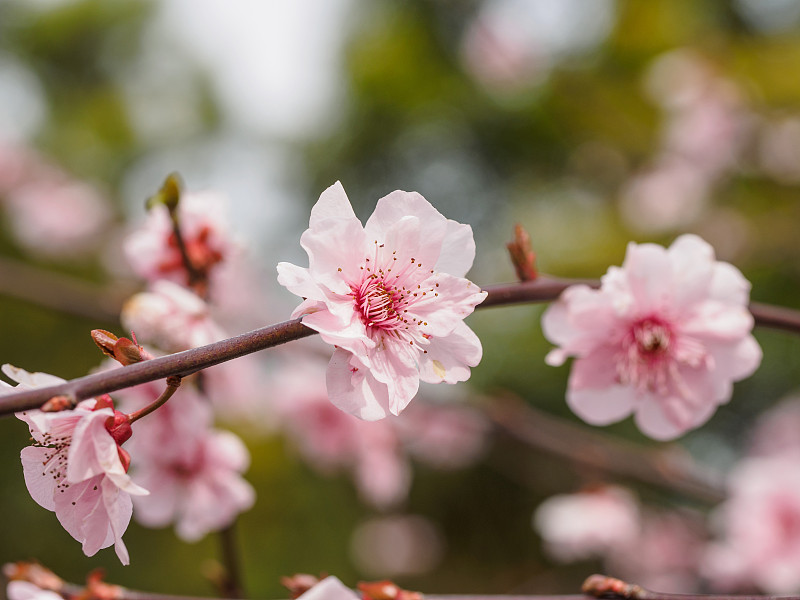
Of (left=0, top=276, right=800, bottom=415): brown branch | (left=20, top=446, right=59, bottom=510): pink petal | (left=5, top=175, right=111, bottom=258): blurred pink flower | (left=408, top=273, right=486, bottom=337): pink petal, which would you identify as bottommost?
(left=20, top=446, right=59, bottom=510): pink petal

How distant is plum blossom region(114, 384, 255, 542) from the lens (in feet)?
3.09

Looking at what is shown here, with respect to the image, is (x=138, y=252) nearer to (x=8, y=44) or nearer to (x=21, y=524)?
(x=21, y=524)

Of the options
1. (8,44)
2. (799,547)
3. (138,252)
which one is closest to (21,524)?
(138,252)

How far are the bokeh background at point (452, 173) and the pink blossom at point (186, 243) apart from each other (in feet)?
1.46

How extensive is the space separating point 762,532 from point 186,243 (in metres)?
1.39

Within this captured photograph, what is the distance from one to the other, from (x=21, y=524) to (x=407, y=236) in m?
3.71

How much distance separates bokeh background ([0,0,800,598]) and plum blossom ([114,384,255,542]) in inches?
20.2

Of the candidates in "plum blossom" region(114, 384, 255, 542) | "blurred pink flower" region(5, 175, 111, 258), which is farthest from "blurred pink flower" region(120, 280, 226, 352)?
"blurred pink flower" region(5, 175, 111, 258)

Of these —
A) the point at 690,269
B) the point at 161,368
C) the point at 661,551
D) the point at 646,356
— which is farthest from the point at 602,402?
the point at 661,551

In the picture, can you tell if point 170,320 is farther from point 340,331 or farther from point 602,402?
point 602,402

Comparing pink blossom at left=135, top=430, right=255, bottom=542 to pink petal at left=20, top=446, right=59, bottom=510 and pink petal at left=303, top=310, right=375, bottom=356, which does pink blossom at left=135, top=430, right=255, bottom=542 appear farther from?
pink petal at left=303, top=310, right=375, bottom=356

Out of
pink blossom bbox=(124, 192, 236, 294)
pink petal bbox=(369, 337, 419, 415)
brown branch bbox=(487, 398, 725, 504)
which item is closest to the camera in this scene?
pink petal bbox=(369, 337, 419, 415)

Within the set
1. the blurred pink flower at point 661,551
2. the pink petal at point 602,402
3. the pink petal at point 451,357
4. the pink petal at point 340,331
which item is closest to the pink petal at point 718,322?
the pink petal at point 602,402

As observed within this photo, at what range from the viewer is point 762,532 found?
1522 mm
